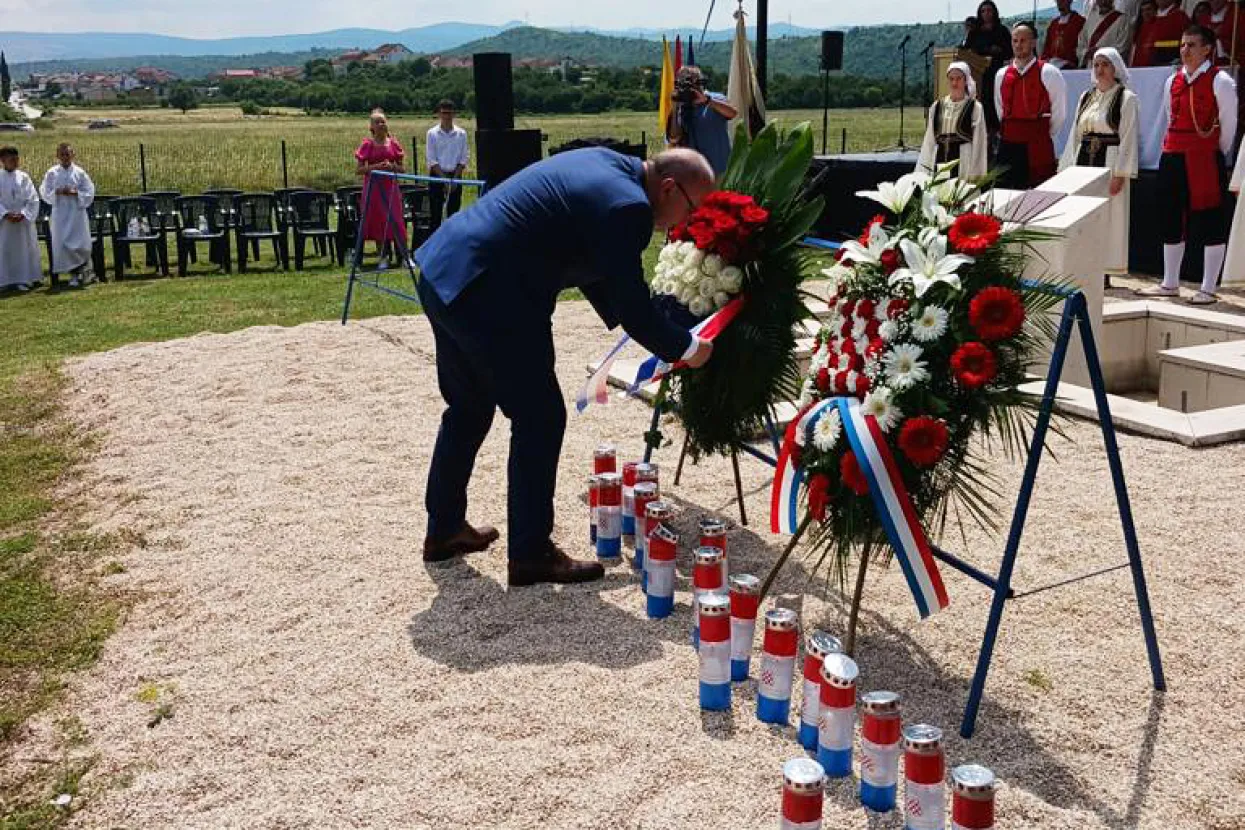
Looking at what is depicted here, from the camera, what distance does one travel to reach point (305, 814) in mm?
3547

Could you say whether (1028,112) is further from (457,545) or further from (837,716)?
(837,716)

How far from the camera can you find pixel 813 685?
3693 mm

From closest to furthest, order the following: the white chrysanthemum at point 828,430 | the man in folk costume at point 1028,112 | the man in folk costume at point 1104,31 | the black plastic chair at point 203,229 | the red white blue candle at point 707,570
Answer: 1. the white chrysanthemum at point 828,430
2. the red white blue candle at point 707,570
3. the man in folk costume at point 1028,112
4. the man in folk costume at point 1104,31
5. the black plastic chair at point 203,229

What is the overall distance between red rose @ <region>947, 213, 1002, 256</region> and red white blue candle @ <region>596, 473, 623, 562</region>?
6.34 feet

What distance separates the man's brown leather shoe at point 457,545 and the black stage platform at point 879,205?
8.07 metres

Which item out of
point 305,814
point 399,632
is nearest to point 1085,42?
point 399,632

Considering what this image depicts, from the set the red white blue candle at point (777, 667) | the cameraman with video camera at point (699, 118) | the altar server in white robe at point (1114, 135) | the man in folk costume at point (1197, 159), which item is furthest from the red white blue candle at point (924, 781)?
the cameraman with video camera at point (699, 118)

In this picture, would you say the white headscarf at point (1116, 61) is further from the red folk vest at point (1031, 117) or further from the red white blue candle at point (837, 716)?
the red white blue candle at point (837, 716)

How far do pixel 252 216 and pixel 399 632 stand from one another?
Result: 12.8 m

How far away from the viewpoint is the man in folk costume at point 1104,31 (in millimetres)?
14781

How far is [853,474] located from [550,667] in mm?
1259

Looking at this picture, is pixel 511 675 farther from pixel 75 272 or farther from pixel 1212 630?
pixel 75 272

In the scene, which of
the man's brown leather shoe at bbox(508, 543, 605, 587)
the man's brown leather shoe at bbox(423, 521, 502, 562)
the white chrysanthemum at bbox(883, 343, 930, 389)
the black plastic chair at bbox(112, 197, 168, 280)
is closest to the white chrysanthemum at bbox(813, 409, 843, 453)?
the white chrysanthemum at bbox(883, 343, 930, 389)

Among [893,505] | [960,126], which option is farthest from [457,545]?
[960,126]
